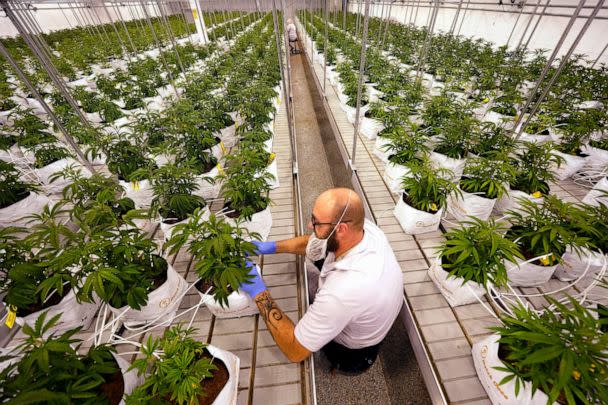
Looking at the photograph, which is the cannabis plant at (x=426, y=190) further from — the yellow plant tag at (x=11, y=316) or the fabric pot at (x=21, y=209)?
the fabric pot at (x=21, y=209)

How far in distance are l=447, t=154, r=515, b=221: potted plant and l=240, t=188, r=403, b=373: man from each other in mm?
1306

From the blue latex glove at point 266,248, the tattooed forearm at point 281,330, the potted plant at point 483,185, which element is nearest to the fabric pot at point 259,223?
the blue latex glove at point 266,248

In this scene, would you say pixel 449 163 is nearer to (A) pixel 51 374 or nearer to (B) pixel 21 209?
(A) pixel 51 374

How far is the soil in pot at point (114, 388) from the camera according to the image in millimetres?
1202

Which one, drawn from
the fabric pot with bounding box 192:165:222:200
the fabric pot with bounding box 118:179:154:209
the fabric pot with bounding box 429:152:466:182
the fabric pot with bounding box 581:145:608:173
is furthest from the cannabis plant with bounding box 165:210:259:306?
the fabric pot with bounding box 581:145:608:173

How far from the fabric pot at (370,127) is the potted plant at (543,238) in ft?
8.47

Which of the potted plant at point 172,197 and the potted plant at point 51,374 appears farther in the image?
the potted plant at point 172,197

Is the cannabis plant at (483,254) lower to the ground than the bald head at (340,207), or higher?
lower

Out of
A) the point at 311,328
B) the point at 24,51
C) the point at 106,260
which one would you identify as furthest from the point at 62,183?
the point at 24,51

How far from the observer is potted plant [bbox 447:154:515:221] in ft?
7.60

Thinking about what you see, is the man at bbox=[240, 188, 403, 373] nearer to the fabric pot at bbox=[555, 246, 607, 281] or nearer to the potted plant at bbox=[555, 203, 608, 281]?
the potted plant at bbox=[555, 203, 608, 281]

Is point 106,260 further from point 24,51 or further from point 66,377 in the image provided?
point 24,51

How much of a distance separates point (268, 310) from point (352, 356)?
0.81 meters

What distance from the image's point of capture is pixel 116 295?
1.48 meters
